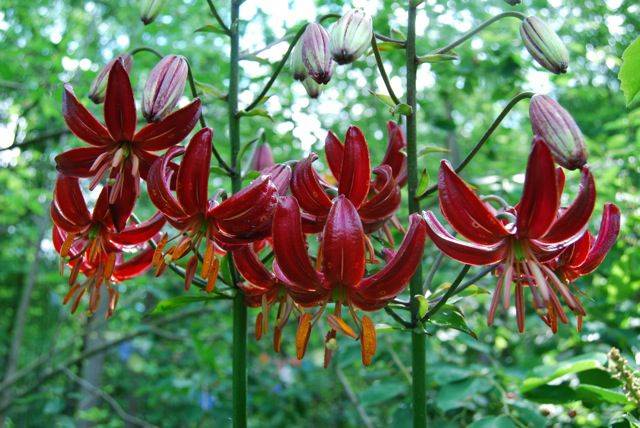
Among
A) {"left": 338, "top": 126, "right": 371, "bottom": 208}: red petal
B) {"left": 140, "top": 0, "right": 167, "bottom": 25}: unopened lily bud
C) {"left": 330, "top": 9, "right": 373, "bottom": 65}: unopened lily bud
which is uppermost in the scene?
{"left": 140, "top": 0, "right": 167, "bottom": 25}: unopened lily bud

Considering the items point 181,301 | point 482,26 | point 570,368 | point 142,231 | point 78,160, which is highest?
point 482,26

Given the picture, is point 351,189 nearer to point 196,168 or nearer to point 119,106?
point 196,168

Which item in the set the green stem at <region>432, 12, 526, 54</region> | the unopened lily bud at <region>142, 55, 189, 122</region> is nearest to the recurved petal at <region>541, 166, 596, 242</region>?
the green stem at <region>432, 12, 526, 54</region>

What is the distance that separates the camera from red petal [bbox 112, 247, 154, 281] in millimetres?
1330

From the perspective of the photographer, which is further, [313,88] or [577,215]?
[313,88]

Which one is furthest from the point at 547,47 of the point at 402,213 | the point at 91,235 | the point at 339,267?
the point at 402,213

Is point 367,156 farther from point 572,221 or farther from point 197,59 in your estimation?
point 197,59

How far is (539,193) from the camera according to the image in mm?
887

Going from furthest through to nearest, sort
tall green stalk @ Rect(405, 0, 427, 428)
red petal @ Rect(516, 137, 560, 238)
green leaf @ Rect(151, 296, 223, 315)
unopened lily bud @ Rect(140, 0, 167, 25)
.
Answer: unopened lily bud @ Rect(140, 0, 167, 25) < green leaf @ Rect(151, 296, 223, 315) < tall green stalk @ Rect(405, 0, 427, 428) < red petal @ Rect(516, 137, 560, 238)

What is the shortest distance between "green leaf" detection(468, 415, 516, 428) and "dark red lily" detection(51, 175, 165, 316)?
738 millimetres

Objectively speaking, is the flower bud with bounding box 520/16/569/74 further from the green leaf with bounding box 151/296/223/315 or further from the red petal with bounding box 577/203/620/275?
the green leaf with bounding box 151/296/223/315

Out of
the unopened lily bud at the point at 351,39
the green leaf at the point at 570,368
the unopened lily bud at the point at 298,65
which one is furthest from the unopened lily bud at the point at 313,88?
the green leaf at the point at 570,368

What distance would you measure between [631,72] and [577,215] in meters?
0.21

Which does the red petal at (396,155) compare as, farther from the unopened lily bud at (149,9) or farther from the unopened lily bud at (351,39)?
the unopened lily bud at (149,9)
